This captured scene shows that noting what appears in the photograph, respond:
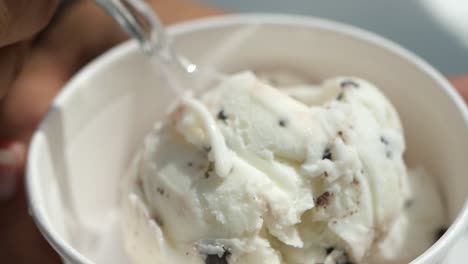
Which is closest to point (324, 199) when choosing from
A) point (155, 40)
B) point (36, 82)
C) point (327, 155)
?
point (327, 155)

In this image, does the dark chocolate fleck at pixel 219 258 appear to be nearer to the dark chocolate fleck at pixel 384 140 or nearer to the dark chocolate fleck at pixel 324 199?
the dark chocolate fleck at pixel 324 199

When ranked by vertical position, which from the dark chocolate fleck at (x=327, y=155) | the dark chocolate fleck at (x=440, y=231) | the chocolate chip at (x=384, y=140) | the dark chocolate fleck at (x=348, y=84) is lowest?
the dark chocolate fleck at (x=440, y=231)

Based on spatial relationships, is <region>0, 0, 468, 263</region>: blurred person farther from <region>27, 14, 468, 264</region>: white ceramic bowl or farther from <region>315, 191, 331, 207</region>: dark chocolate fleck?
<region>315, 191, 331, 207</region>: dark chocolate fleck

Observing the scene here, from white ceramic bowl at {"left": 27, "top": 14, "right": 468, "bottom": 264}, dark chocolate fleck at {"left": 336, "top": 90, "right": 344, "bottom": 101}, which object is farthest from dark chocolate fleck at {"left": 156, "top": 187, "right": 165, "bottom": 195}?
dark chocolate fleck at {"left": 336, "top": 90, "right": 344, "bottom": 101}

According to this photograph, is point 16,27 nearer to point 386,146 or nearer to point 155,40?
point 155,40

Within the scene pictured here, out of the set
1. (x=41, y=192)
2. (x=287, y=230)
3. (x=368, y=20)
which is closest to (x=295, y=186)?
(x=287, y=230)

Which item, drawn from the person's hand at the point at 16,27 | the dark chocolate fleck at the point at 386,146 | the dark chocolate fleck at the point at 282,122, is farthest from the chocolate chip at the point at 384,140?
the person's hand at the point at 16,27

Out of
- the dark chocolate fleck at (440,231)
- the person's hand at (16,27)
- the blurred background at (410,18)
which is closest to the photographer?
the person's hand at (16,27)
